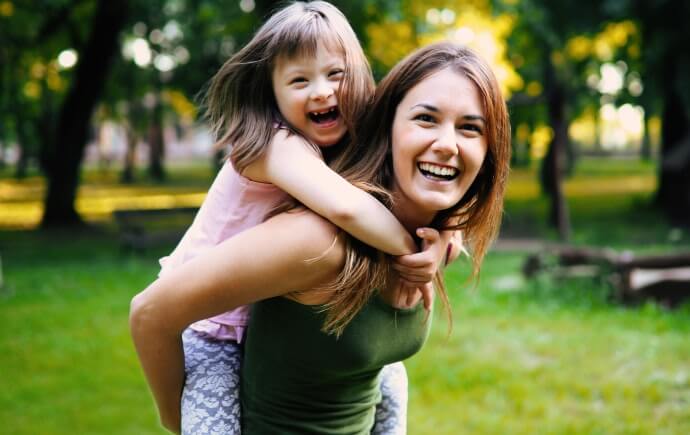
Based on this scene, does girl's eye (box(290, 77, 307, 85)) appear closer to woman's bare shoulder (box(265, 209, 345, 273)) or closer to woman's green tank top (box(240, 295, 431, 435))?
woman's bare shoulder (box(265, 209, 345, 273))

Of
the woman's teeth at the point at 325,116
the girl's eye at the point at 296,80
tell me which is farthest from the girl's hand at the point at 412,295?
the girl's eye at the point at 296,80

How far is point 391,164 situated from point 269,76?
1.47 ft

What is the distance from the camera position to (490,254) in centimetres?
1373

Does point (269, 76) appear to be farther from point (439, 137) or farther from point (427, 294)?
point (427, 294)

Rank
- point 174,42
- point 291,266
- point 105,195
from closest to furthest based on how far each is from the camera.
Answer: point 291,266 < point 174,42 < point 105,195

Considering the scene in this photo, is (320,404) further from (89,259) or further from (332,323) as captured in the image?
(89,259)

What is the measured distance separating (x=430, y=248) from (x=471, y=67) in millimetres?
487

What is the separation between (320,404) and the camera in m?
2.04

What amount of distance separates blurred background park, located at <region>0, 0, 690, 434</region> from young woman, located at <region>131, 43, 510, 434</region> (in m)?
0.94

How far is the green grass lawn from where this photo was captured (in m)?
5.50

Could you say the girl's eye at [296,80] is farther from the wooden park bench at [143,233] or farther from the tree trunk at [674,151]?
the tree trunk at [674,151]

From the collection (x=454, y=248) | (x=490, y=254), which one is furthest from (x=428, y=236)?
(x=490, y=254)

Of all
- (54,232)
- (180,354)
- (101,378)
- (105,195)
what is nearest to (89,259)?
(54,232)

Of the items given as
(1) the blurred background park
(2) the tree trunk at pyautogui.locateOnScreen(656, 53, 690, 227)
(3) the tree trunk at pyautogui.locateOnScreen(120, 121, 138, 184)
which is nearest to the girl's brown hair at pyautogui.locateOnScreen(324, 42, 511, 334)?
(1) the blurred background park
